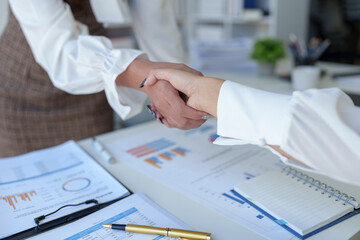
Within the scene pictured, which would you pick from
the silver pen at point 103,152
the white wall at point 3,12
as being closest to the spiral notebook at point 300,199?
the silver pen at point 103,152

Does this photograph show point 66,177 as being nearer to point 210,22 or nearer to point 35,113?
point 35,113

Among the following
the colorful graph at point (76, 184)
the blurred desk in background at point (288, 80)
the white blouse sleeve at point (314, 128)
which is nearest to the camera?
the white blouse sleeve at point (314, 128)

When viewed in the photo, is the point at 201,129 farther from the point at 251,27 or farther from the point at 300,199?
the point at 251,27

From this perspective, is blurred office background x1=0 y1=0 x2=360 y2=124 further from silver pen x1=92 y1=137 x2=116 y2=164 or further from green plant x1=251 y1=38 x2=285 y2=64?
silver pen x1=92 y1=137 x2=116 y2=164

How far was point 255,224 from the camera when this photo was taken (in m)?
0.52

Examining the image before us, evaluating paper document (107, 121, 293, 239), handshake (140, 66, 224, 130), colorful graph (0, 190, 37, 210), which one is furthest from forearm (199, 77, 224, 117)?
colorful graph (0, 190, 37, 210)

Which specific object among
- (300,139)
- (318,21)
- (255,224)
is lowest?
(255,224)

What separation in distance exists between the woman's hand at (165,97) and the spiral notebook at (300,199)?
6.7 inches

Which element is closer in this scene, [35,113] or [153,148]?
[153,148]

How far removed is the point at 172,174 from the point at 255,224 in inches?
8.7

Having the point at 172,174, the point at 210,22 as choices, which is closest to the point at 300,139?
the point at 172,174

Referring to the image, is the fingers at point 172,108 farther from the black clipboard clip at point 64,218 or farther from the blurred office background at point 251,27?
the blurred office background at point 251,27

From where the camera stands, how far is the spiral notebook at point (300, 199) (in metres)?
0.51

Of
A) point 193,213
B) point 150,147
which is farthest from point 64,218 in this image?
point 150,147
